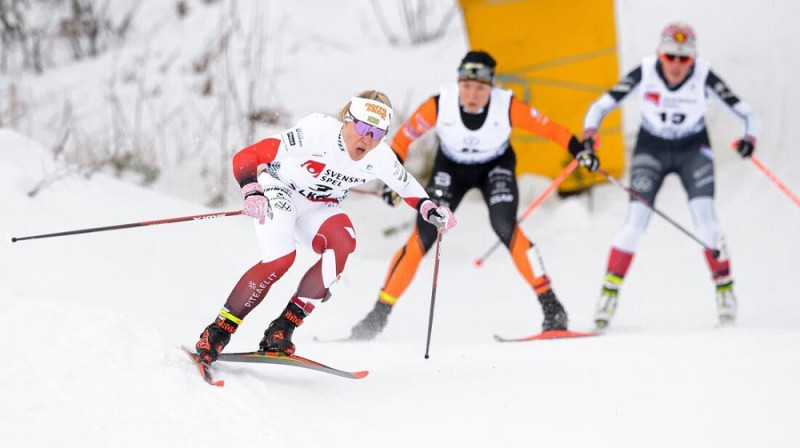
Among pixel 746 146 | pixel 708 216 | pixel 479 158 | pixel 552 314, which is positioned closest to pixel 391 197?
pixel 479 158

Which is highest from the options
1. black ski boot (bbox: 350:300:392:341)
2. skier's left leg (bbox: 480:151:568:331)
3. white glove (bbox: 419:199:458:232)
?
white glove (bbox: 419:199:458:232)

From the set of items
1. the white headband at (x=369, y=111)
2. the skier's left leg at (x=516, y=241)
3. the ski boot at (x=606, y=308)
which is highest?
the white headband at (x=369, y=111)

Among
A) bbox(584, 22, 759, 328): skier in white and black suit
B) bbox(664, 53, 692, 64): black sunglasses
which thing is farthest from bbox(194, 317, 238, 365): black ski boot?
bbox(664, 53, 692, 64): black sunglasses

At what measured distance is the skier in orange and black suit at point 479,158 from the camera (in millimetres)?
6117

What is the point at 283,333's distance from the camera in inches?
187

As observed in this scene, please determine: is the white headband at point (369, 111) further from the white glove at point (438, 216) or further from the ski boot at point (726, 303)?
the ski boot at point (726, 303)

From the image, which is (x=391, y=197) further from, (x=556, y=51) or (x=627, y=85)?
(x=556, y=51)

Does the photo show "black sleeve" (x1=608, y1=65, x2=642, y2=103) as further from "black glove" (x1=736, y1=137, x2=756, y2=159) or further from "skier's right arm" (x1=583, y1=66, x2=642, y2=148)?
"black glove" (x1=736, y1=137, x2=756, y2=159)

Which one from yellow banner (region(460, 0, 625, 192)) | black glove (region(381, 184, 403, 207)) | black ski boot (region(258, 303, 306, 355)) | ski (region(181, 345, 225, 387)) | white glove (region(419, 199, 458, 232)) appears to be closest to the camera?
ski (region(181, 345, 225, 387))

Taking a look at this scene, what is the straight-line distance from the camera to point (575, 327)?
23.4 feet

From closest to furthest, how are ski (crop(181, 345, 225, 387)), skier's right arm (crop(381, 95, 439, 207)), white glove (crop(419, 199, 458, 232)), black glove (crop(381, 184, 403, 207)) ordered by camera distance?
ski (crop(181, 345, 225, 387)) < white glove (crop(419, 199, 458, 232)) < black glove (crop(381, 184, 403, 207)) < skier's right arm (crop(381, 95, 439, 207))

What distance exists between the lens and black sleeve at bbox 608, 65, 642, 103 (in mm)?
6773

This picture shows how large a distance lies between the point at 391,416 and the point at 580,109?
6374mm

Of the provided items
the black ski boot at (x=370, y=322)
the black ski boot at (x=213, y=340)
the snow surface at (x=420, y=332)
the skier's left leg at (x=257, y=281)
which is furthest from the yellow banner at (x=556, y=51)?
the black ski boot at (x=213, y=340)
